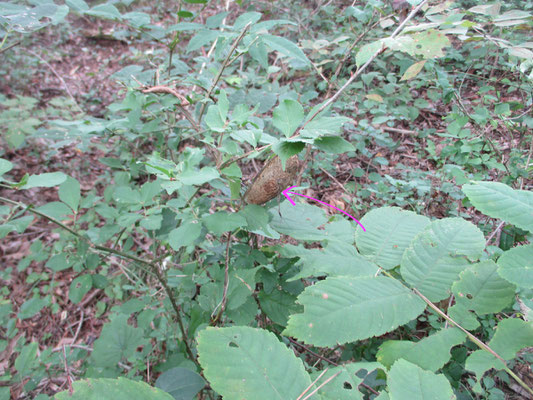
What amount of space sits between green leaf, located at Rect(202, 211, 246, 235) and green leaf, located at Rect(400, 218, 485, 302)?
477 millimetres

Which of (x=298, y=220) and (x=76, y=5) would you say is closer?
(x=298, y=220)

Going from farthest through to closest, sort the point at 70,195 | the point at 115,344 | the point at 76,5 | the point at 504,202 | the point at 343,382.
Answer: the point at 115,344, the point at 76,5, the point at 70,195, the point at 504,202, the point at 343,382

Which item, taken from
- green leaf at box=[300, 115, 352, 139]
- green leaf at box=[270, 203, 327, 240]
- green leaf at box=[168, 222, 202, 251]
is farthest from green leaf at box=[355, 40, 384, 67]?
green leaf at box=[168, 222, 202, 251]

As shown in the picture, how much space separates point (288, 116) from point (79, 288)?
1174 millimetres

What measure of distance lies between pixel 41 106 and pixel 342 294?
579cm

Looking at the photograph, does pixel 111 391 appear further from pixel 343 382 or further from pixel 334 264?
pixel 334 264

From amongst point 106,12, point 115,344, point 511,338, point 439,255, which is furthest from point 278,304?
point 106,12

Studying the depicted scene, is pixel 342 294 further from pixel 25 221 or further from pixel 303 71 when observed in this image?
pixel 303 71

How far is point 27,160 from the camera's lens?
4250 mm

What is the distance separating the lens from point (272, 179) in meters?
1.00

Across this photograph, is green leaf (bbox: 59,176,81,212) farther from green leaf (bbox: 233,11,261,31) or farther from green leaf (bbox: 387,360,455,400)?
green leaf (bbox: 387,360,455,400)

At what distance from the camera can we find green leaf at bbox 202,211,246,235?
0.94m

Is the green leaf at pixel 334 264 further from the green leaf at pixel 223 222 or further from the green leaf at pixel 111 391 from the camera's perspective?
the green leaf at pixel 111 391

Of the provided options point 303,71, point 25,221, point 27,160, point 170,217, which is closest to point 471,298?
point 170,217
